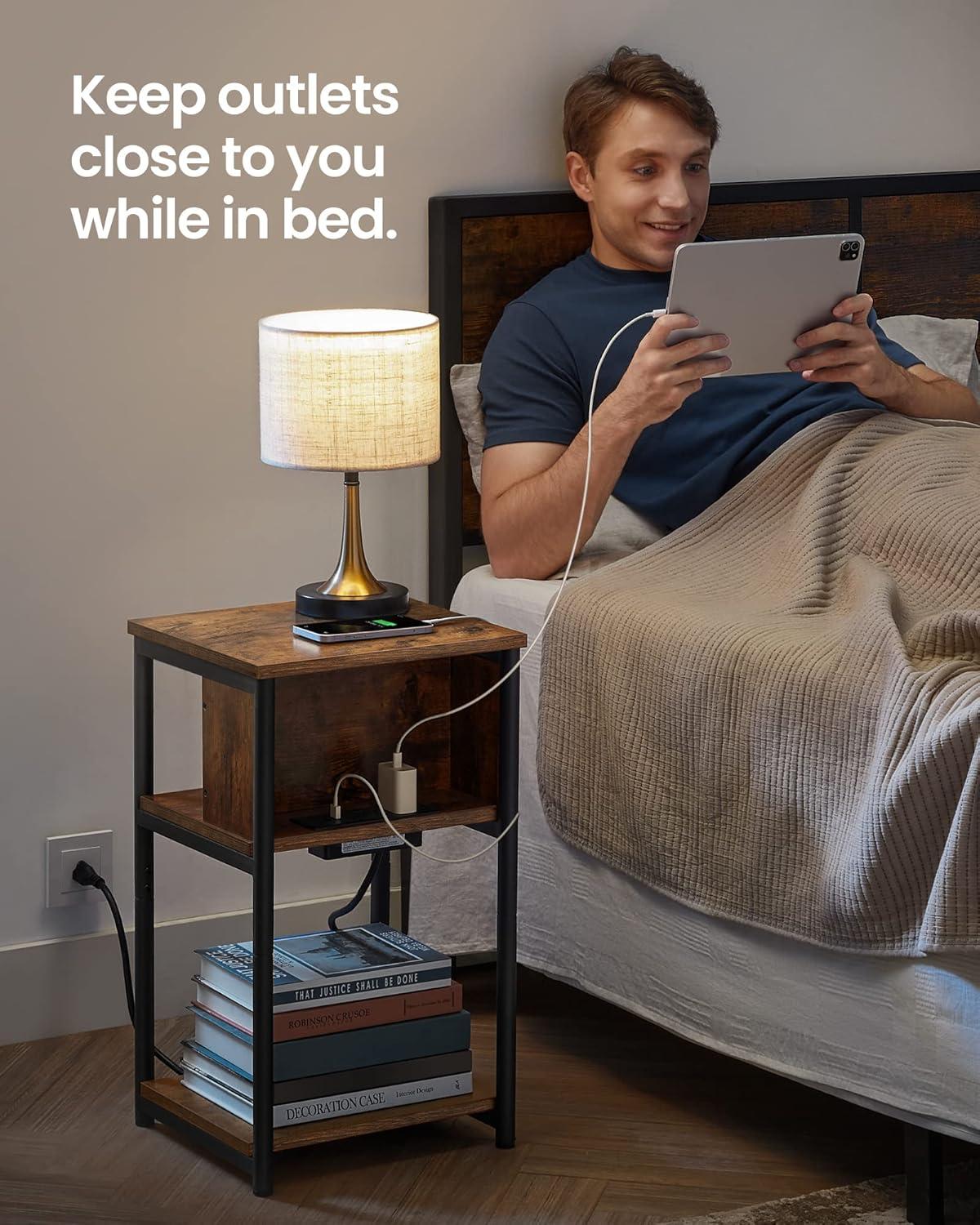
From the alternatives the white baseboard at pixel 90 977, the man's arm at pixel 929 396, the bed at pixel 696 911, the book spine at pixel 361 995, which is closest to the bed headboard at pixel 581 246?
the bed at pixel 696 911

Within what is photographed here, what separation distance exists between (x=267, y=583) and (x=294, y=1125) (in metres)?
0.79

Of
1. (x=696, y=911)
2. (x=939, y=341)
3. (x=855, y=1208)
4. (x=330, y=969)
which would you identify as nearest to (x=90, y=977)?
(x=330, y=969)

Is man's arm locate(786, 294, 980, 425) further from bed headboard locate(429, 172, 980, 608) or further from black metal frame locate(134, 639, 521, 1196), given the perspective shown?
black metal frame locate(134, 639, 521, 1196)

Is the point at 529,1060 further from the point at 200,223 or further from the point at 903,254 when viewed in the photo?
the point at 903,254

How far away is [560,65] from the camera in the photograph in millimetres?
2578

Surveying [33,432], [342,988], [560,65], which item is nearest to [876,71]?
[560,65]

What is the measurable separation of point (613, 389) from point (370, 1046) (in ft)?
3.14

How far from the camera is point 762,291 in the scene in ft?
7.11

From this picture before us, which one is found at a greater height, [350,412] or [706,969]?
[350,412]

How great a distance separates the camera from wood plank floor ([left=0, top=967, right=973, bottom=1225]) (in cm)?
190

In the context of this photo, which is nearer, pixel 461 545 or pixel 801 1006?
pixel 801 1006

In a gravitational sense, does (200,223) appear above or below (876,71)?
below

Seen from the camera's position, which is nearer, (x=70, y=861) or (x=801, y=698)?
(x=801, y=698)

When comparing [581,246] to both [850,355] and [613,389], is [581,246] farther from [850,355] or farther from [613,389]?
[850,355]
